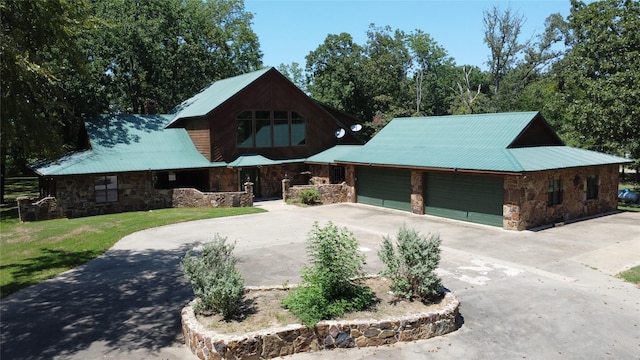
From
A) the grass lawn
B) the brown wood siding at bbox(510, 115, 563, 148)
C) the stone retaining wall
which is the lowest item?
the grass lawn

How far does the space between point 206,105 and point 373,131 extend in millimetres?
19525

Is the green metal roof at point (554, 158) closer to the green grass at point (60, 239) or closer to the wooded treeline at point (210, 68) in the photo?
the wooded treeline at point (210, 68)

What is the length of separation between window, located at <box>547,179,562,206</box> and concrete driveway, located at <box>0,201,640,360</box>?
129cm

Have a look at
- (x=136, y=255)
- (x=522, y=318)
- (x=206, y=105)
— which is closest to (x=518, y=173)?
(x=522, y=318)

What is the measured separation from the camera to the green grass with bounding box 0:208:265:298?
1284 centimetres

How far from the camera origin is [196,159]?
1082 inches

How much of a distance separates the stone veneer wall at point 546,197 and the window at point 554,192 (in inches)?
6.7

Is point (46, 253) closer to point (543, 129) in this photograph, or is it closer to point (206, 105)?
point (206, 105)

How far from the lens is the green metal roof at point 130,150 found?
23.8 metres

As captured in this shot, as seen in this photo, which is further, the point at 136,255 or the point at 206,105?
the point at 206,105

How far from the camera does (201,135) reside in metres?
28.4

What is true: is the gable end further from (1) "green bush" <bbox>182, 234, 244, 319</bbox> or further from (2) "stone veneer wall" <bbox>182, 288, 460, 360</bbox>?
(1) "green bush" <bbox>182, 234, 244, 319</bbox>

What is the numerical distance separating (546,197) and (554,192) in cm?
82

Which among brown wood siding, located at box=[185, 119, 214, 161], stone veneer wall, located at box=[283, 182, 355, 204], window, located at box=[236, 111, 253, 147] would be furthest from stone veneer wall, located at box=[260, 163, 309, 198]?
brown wood siding, located at box=[185, 119, 214, 161]
